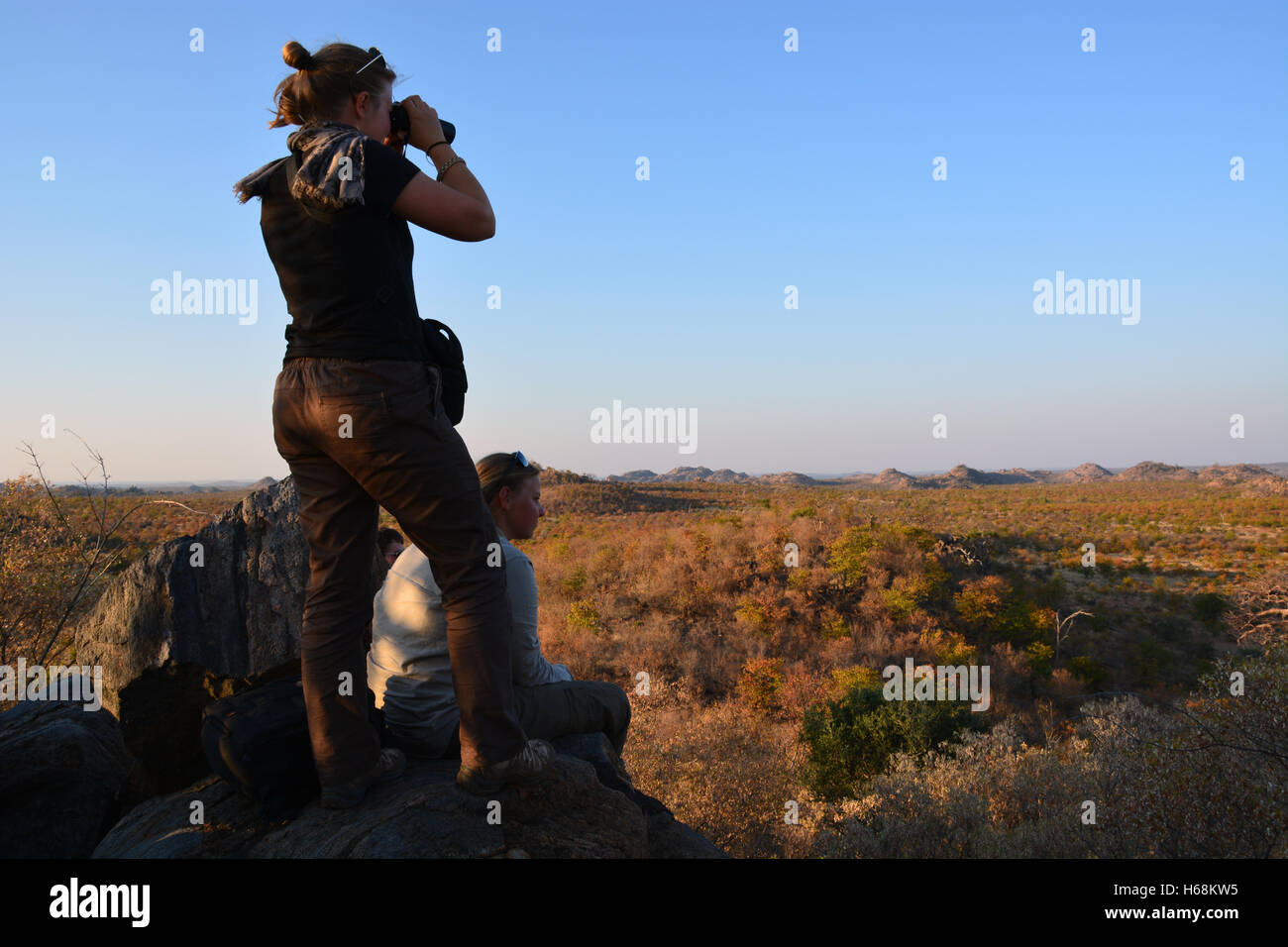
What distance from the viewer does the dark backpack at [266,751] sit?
263 centimetres

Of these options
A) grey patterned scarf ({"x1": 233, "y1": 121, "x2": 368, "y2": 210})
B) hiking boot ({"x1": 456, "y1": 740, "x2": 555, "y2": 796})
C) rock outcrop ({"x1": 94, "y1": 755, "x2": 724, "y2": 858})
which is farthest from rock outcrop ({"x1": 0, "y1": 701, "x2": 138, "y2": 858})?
grey patterned scarf ({"x1": 233, "y1": 121, "x2": 368, "y2": 210})

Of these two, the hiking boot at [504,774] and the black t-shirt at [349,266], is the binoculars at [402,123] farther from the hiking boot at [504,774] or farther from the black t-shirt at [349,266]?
the hiking boot at [504,774]

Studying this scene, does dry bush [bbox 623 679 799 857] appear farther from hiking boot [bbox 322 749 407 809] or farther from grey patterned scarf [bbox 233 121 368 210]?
grey patterned scarf [bbox 233 121 368 210]

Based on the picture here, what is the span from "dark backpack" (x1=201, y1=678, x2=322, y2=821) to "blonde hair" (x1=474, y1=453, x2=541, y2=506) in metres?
1.11

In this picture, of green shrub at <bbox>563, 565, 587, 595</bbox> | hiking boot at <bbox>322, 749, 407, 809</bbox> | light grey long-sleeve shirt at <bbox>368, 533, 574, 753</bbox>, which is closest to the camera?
hiking boot at <bbox>322, 749, 407, 809</bbox>

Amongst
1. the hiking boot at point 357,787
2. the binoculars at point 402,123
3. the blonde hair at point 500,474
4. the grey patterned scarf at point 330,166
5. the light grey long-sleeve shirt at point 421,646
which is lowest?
the hiking boot at point 357,787

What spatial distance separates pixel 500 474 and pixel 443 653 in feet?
2.66

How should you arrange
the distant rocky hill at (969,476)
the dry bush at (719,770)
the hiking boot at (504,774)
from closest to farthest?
the hiking boot at (504,774) < the dry bush at (719,770) < the distant rocky hill at (969,476)

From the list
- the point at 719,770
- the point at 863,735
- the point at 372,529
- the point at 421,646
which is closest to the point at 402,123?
the point at 372,529

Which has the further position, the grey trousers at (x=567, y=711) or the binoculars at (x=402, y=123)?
the grey trousers at (x=567, y=711)

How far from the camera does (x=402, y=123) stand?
2574 mm

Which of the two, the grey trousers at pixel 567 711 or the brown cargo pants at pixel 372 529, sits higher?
the brown cargo pants at pixel 372 529

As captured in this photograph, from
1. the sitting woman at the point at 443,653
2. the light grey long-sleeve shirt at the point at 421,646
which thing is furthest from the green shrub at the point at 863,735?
the light grey long-sleeve shirt at the point at 421,646

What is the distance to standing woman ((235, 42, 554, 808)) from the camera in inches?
90.6
